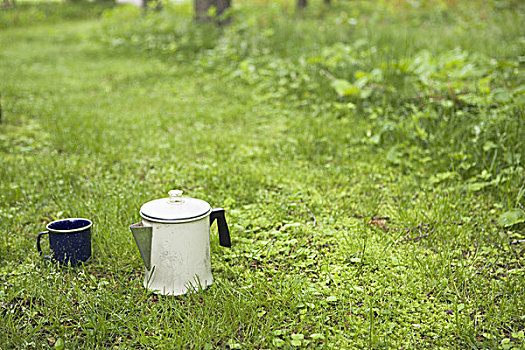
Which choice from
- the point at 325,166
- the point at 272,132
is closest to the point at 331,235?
the point at 325,166

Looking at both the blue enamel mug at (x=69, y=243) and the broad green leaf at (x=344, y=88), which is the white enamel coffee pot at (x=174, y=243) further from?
the broad green leaf at (x=344, y=88)

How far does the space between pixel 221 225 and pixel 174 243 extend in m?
0.35

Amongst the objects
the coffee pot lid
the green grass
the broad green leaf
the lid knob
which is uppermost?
the broad green leaf

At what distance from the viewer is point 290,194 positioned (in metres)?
3.56

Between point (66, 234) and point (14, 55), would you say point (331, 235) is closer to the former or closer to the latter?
point (66, 234)

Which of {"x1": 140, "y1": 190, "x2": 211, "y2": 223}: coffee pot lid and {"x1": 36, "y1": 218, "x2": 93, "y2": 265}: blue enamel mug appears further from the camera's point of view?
{"x1": 36, "y1": 218, "x2": 93, "y2": 265}: blue enamel mug

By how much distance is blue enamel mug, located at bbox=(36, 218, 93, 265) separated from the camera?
260 cm

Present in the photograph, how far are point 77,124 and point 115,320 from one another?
3.69 meters

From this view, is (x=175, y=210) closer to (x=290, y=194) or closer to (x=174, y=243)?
(x=174, y=243)

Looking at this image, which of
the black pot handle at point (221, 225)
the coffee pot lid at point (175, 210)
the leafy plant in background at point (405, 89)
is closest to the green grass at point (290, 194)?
the leafy plant in background at point (405, 89)

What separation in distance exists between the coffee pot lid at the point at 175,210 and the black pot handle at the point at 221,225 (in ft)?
0.37

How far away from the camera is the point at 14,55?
1058 centimetres

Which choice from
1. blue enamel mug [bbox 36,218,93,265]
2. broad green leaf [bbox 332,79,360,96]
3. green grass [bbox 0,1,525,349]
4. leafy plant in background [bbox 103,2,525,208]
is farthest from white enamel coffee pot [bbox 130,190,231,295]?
broad green leaf [bbox 332,79,360,96]

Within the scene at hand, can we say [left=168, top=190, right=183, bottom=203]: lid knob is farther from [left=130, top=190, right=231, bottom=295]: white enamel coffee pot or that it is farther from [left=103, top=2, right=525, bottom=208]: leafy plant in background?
[left=103, top=2, right=525, bottom=208]: leafy plant in background
